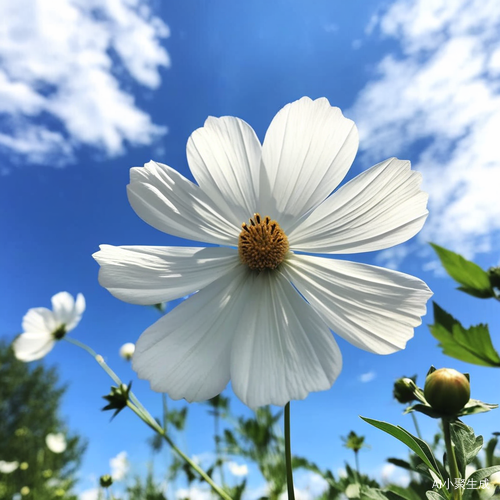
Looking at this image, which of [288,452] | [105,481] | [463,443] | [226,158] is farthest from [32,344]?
[463,443]

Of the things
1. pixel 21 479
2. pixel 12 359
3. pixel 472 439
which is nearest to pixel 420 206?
pixel 472 439

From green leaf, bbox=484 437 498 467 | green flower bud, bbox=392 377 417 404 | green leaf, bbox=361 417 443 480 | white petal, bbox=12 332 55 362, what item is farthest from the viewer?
white petal, bbox=12 332 55 362

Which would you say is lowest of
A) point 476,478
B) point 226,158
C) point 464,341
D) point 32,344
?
point 476,478

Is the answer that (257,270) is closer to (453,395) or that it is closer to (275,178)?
(275,178)

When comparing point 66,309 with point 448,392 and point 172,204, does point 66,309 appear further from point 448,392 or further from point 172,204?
point 448,392

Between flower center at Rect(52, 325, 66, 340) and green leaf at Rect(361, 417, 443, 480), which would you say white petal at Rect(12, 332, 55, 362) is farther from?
green leaf at Rect(361, 417, 443, 480)

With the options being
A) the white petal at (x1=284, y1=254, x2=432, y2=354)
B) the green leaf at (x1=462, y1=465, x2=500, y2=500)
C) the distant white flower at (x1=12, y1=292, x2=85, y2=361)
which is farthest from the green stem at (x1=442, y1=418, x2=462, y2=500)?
the distant white flower at (x1=12, y1=292, x2=85, y2=361)

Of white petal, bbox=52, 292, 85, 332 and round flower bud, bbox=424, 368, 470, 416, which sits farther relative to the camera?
white petal, bbox=52, 292, 85, 332

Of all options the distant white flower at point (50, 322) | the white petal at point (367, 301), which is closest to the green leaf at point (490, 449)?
the white petal at point (367, 301)
